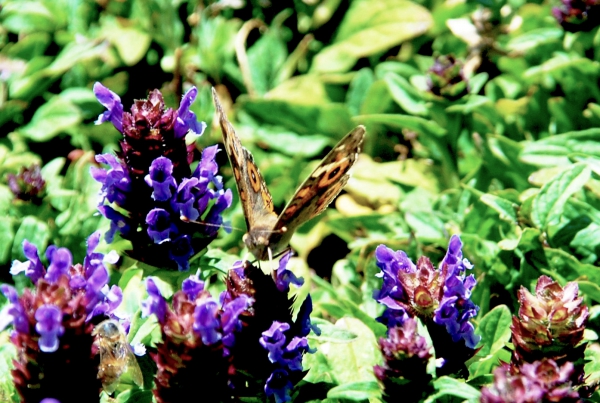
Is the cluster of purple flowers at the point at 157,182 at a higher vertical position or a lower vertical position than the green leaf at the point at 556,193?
higher

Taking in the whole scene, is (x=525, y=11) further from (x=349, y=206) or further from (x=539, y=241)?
(x=539, y=241)

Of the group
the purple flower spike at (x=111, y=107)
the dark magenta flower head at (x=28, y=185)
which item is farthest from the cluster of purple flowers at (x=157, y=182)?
the dark magenta flower head at (x=28, y=185)

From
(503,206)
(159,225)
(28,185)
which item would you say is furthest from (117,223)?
(503,206)

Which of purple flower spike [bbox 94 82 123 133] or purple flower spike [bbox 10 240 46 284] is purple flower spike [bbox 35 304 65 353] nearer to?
purple flower spike [bbox 10 240 46 284]

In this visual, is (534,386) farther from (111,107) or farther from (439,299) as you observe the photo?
(111,107)

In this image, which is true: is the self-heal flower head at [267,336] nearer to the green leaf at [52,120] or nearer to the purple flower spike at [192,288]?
the purple flower spike at [192,288]

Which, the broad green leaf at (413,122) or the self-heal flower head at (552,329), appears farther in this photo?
the broad green leaf at (413,122)
